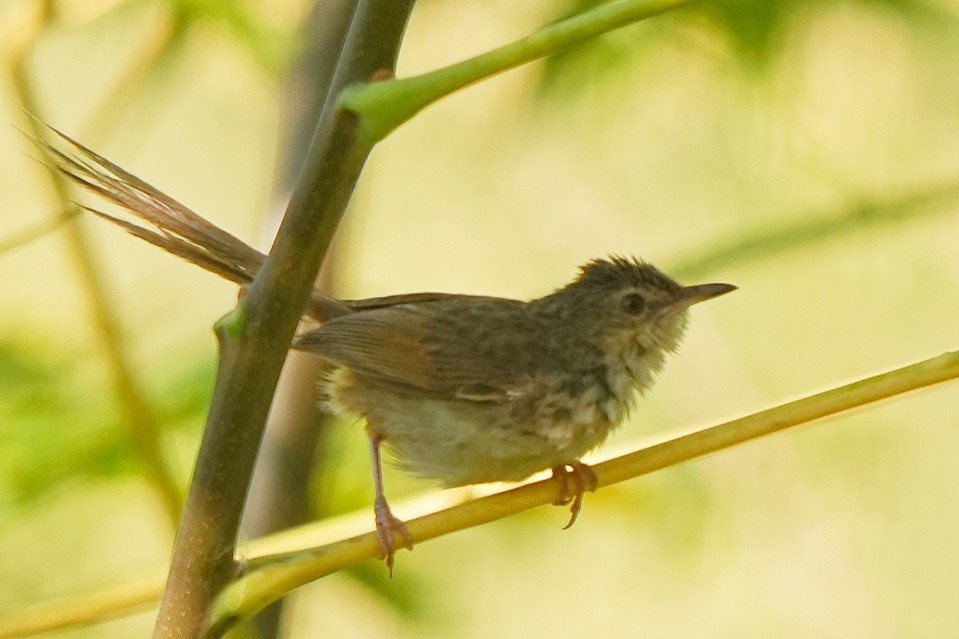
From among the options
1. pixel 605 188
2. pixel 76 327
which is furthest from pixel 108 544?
pixel 605 188

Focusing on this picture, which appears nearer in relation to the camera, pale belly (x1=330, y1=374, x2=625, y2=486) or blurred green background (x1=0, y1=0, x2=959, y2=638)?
pale belly (x1=330, y1=374, x2=625, y2=486)

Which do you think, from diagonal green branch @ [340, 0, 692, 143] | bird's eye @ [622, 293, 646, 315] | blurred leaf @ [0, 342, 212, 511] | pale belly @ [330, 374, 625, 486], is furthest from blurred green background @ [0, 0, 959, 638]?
diagonal green branch @ [340, 0, 692, 143]

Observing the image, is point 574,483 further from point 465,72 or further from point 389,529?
point 465,72

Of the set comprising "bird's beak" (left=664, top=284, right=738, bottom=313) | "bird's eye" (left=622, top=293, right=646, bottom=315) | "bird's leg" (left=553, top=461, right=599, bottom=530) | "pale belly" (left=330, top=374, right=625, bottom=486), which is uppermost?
"bird's eye" (left=622, top=293, right=646, bottom=315)

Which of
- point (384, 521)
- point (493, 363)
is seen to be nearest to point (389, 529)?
point (384, 521)

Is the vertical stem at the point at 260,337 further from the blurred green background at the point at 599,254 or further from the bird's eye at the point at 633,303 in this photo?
the bird's eye at the point at 633,303

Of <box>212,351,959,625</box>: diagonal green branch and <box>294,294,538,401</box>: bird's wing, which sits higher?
<box>294,294,538,401</box>: bird's wing

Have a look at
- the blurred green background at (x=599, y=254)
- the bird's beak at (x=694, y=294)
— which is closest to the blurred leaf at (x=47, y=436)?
the blurred green background at (x=599, y=254)

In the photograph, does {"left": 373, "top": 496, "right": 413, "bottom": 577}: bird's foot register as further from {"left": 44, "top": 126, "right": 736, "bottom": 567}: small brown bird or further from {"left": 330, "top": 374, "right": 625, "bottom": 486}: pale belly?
{"left": 330, "top": 374, "right": 625, "bottom": 486}: pale belly
